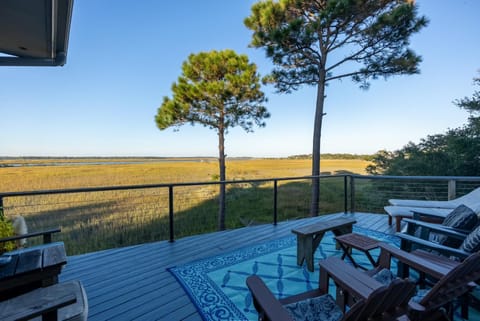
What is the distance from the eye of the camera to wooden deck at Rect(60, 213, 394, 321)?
1.92 m

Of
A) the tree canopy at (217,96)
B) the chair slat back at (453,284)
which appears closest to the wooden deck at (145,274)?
the chair slat back at (453,284)

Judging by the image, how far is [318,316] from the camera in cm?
139

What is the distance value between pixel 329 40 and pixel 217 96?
12.4 ft

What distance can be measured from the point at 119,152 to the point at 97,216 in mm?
16033

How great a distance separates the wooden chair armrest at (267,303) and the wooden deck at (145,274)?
2.94 feet

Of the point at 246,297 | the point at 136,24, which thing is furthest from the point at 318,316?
the point at 136,24

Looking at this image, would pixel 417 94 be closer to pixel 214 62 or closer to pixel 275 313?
pixel 214 62

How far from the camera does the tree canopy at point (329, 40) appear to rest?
538 cm

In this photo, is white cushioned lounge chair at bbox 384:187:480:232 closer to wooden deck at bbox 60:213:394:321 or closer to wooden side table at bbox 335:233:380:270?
wooden deck at bbox 60:213:394:321

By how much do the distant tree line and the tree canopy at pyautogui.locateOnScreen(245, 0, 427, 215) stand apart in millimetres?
3443

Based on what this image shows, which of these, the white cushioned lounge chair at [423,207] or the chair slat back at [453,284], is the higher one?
the chair slat back at [453,284]

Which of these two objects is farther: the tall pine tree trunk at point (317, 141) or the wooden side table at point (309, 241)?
the tall pine tree trunk at point (317, 141)

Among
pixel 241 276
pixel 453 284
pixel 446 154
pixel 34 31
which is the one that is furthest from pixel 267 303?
pixel 446 154

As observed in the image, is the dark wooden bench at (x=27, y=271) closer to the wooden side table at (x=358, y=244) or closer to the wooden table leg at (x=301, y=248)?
the wooden table leg at (x=301, y=248)
